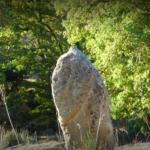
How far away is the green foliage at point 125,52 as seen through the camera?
6.62 meters

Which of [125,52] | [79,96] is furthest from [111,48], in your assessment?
[79,96]

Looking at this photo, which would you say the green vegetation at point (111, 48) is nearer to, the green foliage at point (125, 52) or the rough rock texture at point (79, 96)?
the green foliage at point (125, 52)

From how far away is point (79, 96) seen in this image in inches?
157

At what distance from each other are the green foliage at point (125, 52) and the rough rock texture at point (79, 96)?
2.85m

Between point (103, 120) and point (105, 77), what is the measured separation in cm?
410

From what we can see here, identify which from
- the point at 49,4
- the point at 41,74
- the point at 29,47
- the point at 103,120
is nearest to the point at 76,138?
the point at 103,120

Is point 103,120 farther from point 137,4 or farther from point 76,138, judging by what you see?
point 137,4

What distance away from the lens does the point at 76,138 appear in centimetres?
410

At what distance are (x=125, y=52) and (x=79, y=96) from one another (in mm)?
3540

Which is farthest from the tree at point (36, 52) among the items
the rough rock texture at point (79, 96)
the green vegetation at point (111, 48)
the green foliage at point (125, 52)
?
the rough rock texture at point (79, 96)

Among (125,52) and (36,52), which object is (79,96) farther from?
(36,52)

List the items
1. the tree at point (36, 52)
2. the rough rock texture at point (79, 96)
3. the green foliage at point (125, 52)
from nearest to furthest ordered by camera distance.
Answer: the rough rock texture at point (79, 96) < the green foliage at point (125, 52) < the tree at point (36, 52)

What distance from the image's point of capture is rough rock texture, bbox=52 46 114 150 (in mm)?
3979

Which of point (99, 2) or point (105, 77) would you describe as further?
point (99, 2)
